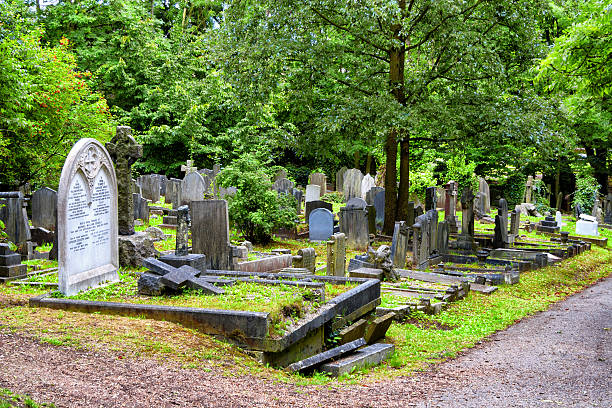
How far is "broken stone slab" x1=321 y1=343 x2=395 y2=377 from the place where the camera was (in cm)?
674

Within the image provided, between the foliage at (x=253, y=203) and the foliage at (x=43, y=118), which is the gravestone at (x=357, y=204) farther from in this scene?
the foliage at (x=43, y=118)

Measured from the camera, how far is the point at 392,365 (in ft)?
24.8

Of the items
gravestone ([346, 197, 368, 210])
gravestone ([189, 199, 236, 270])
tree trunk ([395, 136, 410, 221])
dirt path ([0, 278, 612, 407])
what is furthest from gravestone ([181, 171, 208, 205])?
dirt path ([0, 278, 612, 407])

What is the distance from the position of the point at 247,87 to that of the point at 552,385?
12.2 metres

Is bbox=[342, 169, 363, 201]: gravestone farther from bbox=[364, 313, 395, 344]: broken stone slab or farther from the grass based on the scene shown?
the grass

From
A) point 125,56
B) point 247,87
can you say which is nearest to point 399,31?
point 247,87

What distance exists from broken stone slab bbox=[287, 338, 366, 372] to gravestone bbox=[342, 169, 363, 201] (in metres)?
19.6

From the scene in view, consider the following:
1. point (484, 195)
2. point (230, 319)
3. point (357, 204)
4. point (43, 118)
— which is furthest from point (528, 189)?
point (230, 319)

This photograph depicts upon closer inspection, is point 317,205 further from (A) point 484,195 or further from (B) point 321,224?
(A) point 484,195

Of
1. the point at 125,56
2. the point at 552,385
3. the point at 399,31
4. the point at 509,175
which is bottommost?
the point at 552,385

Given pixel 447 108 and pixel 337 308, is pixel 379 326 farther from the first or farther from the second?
pixel 447 108

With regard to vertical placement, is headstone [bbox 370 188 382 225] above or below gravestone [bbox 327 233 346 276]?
above

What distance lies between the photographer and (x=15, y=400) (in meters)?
4.28

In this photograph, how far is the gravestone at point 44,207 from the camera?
15.6 m
